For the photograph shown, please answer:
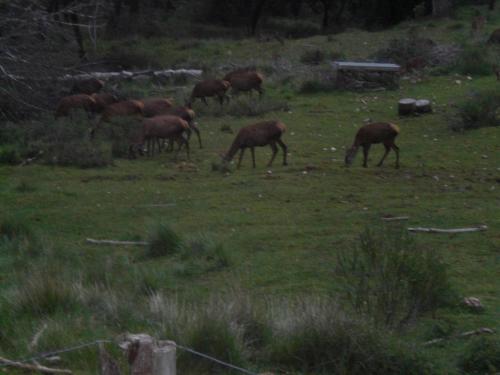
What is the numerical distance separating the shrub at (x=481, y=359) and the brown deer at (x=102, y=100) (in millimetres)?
17253

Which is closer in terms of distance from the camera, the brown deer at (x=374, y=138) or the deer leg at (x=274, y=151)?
the brown deer at (x=374, y=138)

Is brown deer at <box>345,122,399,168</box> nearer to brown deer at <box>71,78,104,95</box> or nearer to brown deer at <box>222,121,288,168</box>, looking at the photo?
brown deer at <box>222,121,288,168</box>

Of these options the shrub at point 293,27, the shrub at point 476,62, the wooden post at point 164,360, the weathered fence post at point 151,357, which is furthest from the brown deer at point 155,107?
the shrub at point 293,27

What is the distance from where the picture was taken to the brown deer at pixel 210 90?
992 inches

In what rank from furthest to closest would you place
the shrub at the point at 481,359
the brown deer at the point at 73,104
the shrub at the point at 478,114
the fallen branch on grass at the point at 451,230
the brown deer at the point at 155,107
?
the brown deer at the point at 73,104, the brown deer at the point at 155,107, the shrub at the point at 478,114, the fallen branch on grass at the point at 451,230, the shrub at the point at 481,359

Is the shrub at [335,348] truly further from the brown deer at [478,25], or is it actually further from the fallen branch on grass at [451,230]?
the brown deer at [478,25]

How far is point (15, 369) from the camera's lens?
690cm

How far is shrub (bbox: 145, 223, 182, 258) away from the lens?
12.5m

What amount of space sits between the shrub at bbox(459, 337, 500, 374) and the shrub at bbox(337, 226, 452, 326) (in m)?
0.85

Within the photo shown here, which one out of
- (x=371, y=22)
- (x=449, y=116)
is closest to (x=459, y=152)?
(x=449, y=116)

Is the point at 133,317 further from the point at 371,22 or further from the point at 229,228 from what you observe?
the point at 371,22

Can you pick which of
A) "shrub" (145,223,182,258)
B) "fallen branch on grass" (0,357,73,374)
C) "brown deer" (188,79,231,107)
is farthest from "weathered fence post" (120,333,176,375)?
A: "brown deer" (188,79,231,107)

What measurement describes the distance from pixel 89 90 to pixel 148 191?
390 inches

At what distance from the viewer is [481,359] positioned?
7523 mm
